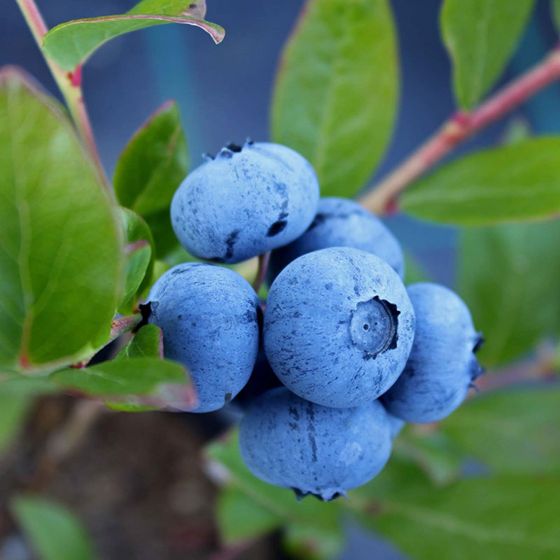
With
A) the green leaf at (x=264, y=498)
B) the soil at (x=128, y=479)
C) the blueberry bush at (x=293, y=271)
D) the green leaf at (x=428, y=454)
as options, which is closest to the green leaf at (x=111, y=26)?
the blueberry bush at (x=293, y=271)

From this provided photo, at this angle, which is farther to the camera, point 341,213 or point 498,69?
point 498,69

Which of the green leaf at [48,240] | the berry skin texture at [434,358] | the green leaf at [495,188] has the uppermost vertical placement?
the green leaf at [48,240]

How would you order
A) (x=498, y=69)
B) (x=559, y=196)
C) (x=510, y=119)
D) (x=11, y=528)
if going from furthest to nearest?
(x=510, y=119) < (x=11, y=528) < (x=498, y=69) < (x=559, y=196)

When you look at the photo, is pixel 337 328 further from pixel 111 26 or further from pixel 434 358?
pixel 111 26

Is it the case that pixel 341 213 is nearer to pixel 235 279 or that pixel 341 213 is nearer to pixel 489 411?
pixel 235 279

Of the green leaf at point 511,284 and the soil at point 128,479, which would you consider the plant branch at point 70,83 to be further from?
the soil at point 128,479

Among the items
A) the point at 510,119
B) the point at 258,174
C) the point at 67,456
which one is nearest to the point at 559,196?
the point at 258,174

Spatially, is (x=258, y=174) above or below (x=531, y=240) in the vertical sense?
above
